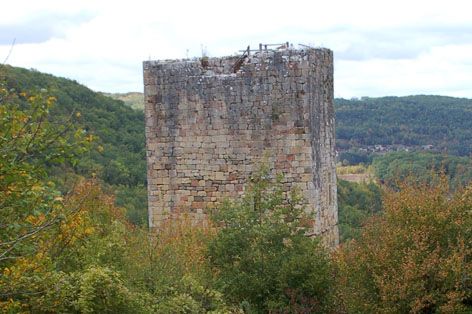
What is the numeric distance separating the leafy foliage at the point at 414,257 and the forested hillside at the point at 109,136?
1330cm

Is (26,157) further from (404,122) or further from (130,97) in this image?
(130,97)

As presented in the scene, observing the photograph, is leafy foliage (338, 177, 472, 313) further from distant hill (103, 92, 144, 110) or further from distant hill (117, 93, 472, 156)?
distant hill (103, 92, 144, 110)

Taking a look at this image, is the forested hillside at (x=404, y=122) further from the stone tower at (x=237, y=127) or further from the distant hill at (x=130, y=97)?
the stone tower at (x=237, y=127)

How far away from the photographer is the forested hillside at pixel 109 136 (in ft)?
99.1

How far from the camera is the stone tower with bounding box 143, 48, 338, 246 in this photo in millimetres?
12688

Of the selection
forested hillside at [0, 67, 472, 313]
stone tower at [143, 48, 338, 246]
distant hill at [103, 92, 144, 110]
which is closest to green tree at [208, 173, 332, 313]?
forested hillside at [0, 67, 472, 313]

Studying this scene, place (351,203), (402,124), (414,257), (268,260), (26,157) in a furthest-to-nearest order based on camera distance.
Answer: (402,124) → (351,203) → (268,260) → (414,257) → (26,157)

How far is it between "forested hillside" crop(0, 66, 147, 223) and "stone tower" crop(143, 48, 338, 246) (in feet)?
33.5

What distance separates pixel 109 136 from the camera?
39.5 meters

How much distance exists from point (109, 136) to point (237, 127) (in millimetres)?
27137

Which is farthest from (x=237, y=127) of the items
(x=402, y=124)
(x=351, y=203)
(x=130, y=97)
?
(x=130, y=97)

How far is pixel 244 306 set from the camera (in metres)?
10.9

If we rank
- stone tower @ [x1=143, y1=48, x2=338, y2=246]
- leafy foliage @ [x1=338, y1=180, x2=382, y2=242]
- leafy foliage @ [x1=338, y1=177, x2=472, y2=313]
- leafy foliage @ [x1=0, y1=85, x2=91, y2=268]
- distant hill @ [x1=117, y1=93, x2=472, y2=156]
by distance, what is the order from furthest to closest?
distant hill @ [x1=117, y1=93, x2=472, y2=156], leafy foliage @ [x1=338, y1=180, x2=382, y2=242], stone tower @ [x1=143, y1=48, x2=338, y2=246], leafy foliage @ [x1=338, y1=177, x2=472, y2=313], leafy foliage @ [x1=0, y1=85, x2=91, y2=268]

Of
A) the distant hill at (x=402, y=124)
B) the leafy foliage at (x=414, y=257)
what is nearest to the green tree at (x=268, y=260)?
the leafy foliage at (x=414, y=257)
